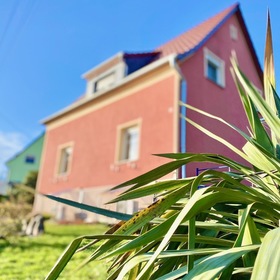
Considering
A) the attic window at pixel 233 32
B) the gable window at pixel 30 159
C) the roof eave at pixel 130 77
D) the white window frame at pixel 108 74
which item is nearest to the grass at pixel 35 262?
the roof eave at pixel 130 77

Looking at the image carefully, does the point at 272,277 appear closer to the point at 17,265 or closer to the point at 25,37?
the point at 17,265

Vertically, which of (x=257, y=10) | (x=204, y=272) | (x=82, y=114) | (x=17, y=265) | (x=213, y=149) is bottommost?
(x=17, y=265)

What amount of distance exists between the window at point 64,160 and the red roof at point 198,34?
6.44m

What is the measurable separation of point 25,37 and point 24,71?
1665 mm

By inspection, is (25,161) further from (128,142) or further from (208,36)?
(208,36)

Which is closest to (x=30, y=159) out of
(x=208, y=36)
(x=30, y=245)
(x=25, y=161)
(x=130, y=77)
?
(x=25, y=161)

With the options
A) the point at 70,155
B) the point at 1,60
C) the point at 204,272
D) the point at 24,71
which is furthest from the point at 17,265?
the point at 1,60

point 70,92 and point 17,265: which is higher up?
point 70,92

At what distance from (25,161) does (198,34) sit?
25683 mm

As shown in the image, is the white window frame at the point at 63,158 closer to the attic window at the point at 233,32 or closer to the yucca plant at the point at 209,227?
the attic window at the point at 233,32

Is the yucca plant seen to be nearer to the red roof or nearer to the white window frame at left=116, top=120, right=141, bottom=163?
the white window frame at left=116, top=120, right=141, bottom=163

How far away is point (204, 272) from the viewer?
40.3 inches

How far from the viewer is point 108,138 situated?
12.7 meters

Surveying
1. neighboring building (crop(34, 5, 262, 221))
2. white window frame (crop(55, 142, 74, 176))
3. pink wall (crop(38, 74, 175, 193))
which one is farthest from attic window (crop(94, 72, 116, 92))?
white window frame (crop(55, 142, 74, 176))
